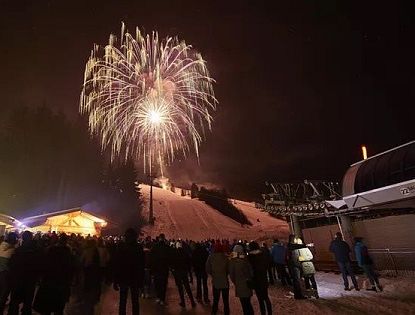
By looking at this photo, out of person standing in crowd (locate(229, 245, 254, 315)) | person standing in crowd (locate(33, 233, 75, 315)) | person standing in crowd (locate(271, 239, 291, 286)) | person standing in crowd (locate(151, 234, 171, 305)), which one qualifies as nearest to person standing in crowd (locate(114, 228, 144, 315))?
person standing in crowd (locate(33, 233, 75, 315))

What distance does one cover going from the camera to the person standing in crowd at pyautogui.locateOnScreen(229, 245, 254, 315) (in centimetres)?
769

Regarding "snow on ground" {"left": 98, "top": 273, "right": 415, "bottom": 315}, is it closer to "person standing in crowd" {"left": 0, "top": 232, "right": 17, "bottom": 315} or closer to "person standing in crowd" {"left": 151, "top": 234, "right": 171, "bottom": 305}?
"person standing in crowd" {"left": 151, "top": 234, "right": 171, "bottom": 305}

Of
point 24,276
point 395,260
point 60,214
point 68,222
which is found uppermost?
point 60,214

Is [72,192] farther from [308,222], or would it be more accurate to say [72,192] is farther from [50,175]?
[308,222]

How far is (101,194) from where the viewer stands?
226 ft

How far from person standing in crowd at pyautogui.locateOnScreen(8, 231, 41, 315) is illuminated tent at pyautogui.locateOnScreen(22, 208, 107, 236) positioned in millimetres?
19958

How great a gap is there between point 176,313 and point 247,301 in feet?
7.99

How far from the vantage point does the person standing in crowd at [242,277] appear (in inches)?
303

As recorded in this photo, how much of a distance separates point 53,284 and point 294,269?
7.72 meters

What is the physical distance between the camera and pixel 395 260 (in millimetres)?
15930

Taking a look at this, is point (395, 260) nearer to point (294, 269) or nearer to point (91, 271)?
point (294, 269)

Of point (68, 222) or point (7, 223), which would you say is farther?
point (68, 222)

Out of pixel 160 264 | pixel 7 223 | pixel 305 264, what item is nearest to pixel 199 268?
pixel 160 264

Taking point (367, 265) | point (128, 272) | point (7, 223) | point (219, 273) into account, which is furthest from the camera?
point (7, 223)
